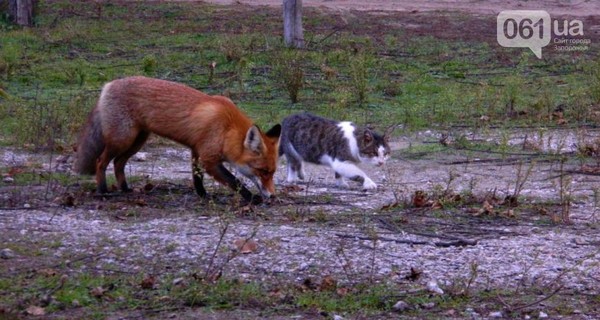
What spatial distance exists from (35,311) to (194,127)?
10.4 ft

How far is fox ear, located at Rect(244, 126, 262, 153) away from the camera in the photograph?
8.93 metres

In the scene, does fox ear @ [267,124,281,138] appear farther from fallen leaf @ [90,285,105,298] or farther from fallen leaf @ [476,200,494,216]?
fallen leaf @ [90,285,105,298]

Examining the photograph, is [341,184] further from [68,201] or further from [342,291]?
[342,291]

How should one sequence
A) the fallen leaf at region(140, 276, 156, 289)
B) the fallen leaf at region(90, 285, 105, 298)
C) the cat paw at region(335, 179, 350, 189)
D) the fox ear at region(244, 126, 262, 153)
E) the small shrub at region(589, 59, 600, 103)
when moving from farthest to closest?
the small shrub at region(589, 59, 600, 103) < the cat paw at region(335, 179, 350, 189) < the fox ear at region(244, 126, 262, 153) < the fallen leaf at region(140, 276, 156, 289) < the fallen leaf at region(90, 285, 105, 298)

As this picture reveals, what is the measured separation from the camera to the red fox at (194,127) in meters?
9.04

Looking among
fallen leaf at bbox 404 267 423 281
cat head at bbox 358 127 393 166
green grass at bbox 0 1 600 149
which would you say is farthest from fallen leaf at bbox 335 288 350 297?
green grass at bbox 0 1 600 149

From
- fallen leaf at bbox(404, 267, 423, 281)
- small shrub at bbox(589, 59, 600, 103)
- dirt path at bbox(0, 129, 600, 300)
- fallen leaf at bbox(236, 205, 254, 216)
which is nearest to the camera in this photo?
fallen leaf at bbox(404, 267, 423, 281)

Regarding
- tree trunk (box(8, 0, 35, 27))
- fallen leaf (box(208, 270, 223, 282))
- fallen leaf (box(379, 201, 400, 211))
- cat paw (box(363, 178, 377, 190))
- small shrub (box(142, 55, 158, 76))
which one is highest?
tree trunk (box(8, 0, 35, 27))

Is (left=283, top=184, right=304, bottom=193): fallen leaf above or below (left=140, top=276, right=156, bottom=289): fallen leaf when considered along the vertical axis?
below

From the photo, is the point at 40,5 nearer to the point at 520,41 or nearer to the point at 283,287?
the point at 520,41

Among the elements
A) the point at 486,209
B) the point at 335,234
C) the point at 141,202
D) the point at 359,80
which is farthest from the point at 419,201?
the point at 359,80

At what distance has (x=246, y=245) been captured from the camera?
741 cm

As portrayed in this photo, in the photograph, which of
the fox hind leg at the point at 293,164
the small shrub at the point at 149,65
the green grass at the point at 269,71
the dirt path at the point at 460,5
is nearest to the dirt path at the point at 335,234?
the fox hind leg at the point at 293,164

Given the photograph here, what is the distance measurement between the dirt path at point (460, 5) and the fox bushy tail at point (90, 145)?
1477 centimetres
